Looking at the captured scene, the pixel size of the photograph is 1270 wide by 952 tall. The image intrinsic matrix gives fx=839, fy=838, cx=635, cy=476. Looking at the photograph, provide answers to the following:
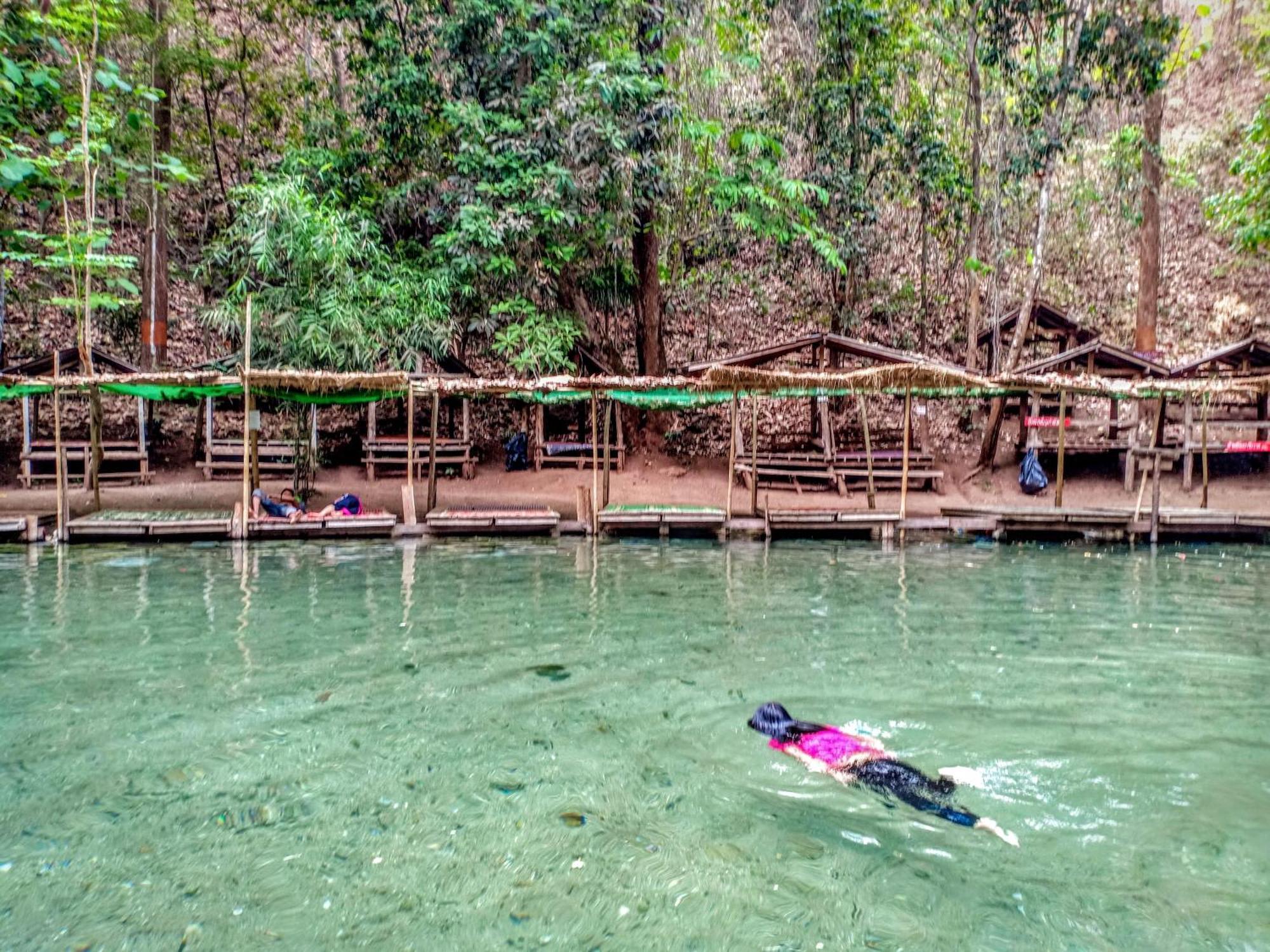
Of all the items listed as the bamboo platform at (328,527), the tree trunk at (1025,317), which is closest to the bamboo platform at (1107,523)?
the tree trunk at (1025,317)

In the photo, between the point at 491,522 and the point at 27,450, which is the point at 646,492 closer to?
the point at 491,522

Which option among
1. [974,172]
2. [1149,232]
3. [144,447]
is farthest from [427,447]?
[1149,232]

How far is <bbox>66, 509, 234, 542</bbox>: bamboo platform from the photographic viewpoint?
34.9 feet

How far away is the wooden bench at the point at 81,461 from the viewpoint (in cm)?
1455

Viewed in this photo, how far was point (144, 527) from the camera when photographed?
35.2 ft

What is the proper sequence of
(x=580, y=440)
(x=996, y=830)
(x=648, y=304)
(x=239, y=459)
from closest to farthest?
(x=996, y=830) < (x=239, y=459) < (x=648, y=304) < (x=580, y=440)

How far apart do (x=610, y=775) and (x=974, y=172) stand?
51.3ft

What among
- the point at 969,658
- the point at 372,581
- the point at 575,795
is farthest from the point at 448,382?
the point at 575,795

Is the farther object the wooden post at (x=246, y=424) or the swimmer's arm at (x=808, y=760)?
the wooden post at (x=246, y=424)

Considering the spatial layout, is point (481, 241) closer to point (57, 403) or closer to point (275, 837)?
point (57, 403)

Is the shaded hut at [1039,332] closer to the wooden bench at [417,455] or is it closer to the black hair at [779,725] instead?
the wooden bench at [417,455]

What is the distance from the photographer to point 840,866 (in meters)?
3.02

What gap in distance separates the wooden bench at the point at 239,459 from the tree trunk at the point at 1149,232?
650 inches

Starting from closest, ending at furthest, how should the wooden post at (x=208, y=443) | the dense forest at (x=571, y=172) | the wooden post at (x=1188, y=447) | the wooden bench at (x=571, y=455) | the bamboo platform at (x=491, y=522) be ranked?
1. the bamboo platform at (x=491, y=522)
2. the dense forest at (x=571, y=172)
3. the wooden post at (x=1188, y=447)
4. the wooden post at (x=208, y=443)
5. the wooden bench at (x=571, y=455)
